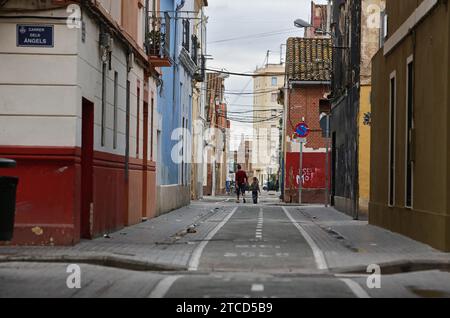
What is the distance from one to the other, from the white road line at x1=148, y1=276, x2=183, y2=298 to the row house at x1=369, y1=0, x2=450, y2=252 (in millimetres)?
6216

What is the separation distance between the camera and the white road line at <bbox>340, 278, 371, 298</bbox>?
11.0 metres

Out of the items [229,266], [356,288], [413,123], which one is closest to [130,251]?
[229,266]

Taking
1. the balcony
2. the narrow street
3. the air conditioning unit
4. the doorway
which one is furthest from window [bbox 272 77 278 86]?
the doorway

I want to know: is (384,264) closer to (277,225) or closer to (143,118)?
(277,225)

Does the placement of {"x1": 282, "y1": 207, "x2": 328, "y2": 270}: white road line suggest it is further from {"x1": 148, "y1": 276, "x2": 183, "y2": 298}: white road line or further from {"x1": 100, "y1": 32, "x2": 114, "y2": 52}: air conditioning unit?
{"x1": 100, "y1": 32, "x2": 114, "y2": 52}: air conditioning unit

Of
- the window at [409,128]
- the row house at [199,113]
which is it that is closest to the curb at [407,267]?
the window at [409,128]

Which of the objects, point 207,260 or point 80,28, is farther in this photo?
point 80,28

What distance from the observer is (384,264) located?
14.8 meters

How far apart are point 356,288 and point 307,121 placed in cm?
4488

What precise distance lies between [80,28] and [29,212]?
3.43 meters

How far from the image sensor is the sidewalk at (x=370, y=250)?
49.0ft

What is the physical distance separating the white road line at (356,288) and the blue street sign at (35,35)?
24.1 feet

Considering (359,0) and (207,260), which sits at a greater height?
(359,0)

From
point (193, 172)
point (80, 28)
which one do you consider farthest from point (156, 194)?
point (193, 172)
